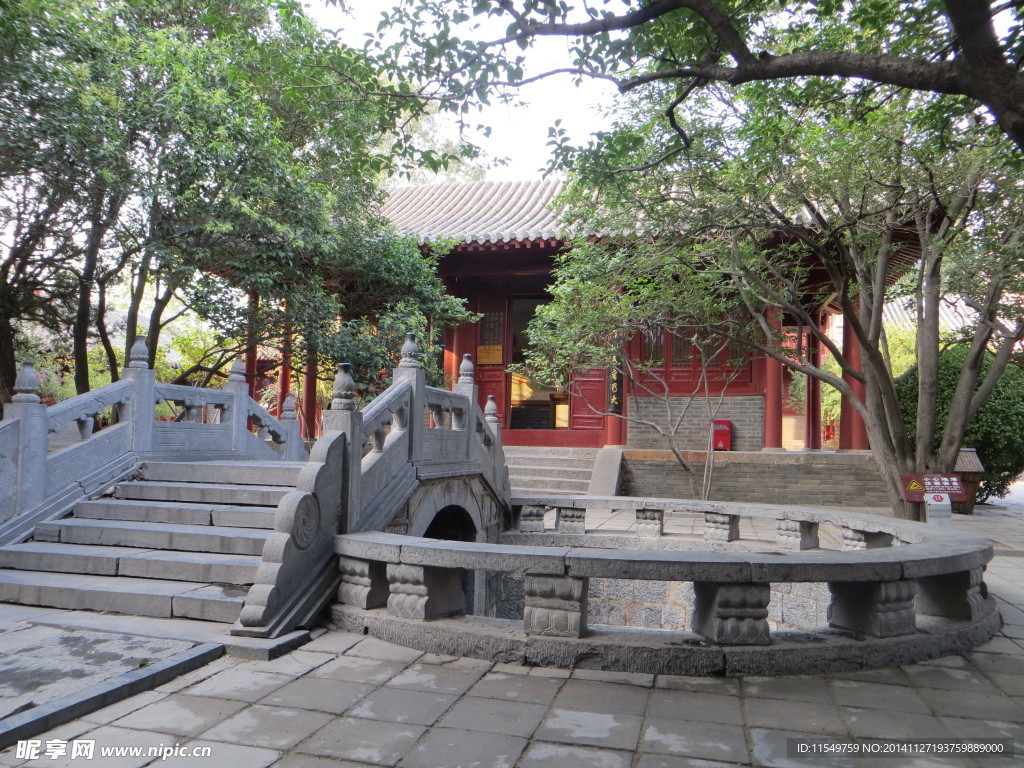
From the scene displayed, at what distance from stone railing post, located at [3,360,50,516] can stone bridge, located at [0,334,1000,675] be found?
0.02m

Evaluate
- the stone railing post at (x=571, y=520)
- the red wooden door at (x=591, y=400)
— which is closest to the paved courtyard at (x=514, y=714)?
the stone railing post at (x=571, y=520)

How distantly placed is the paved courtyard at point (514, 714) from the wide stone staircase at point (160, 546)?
1.06 meters

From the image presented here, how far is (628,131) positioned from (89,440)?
16.9 feet

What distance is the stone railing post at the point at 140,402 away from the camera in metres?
6.71

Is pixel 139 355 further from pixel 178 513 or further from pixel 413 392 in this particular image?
pixel 413 392

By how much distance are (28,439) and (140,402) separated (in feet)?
4.02

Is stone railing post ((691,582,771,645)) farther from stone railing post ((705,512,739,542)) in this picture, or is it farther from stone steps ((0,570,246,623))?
stone railing post ((705,512,739,542))

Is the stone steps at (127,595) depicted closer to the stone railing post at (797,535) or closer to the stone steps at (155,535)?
the stone steps at (155,535)

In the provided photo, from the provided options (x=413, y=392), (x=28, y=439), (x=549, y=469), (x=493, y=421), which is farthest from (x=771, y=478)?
(x=28, y=439)

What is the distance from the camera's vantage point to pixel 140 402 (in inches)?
266

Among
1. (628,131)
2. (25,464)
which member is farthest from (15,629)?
(628,131)

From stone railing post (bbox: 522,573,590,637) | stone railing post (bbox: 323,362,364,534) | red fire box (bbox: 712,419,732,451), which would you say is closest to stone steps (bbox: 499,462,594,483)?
red fire box (bbox: 712,419,732,451)

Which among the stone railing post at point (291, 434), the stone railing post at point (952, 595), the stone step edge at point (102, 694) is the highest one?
the stone railing post at point (291, 434)

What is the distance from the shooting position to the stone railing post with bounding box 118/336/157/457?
22.0 feet
